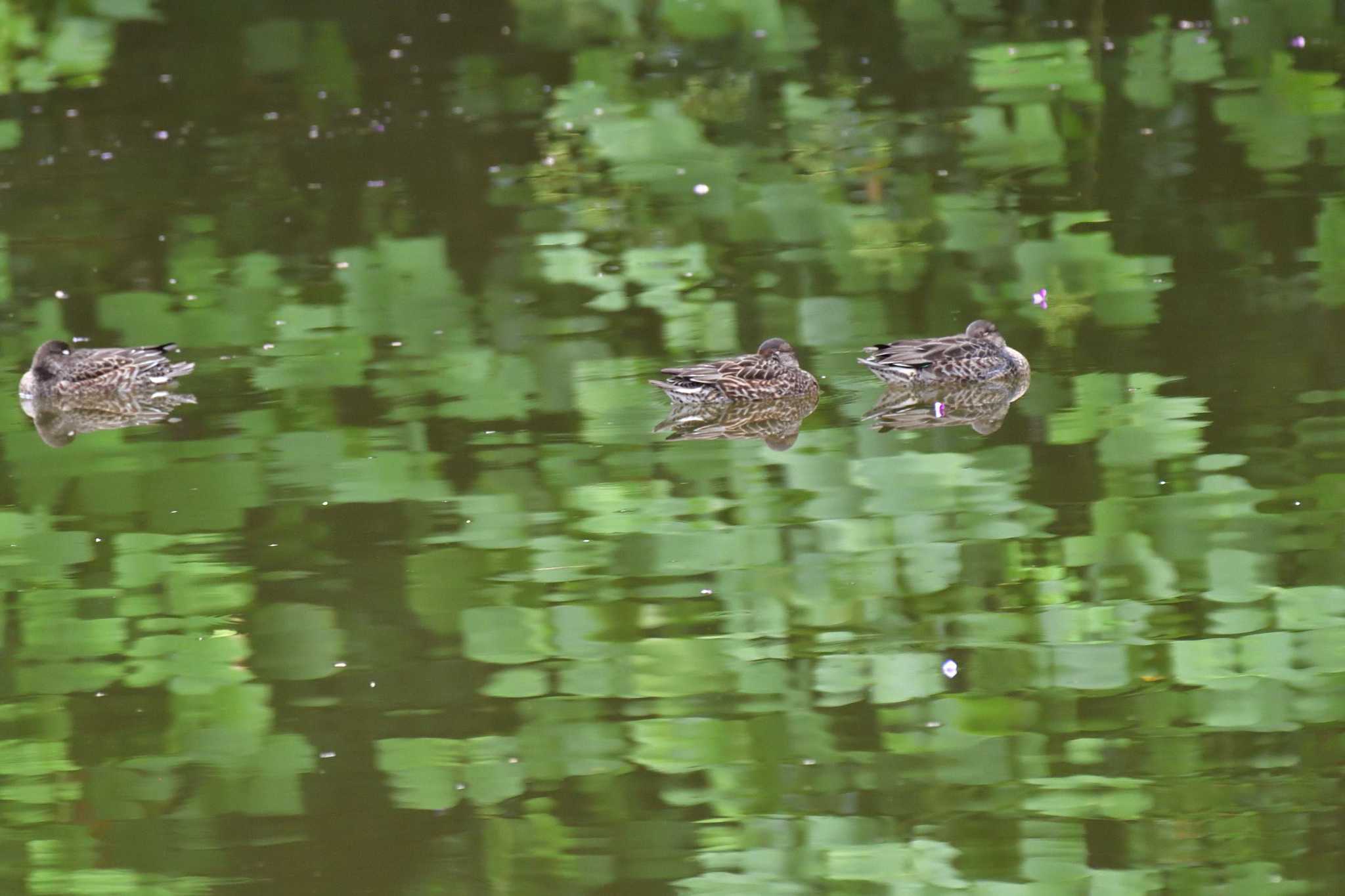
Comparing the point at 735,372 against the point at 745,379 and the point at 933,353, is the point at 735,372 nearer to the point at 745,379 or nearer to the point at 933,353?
the point at 745,379

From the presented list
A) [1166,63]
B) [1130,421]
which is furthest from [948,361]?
[1166,63]

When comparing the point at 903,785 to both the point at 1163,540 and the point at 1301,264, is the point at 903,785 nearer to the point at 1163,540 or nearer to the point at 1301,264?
the point at 1163,540

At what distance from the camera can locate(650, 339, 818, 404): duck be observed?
9484 mm

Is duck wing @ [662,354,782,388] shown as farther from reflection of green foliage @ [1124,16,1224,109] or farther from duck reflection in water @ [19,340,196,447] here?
reflection of green foliage @ [1124,16,1224,109]

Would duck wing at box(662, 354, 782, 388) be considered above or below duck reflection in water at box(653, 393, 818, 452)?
above

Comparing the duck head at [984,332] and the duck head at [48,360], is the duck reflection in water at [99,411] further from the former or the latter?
the duck head at [984,332]

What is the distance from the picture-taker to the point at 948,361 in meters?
9.52

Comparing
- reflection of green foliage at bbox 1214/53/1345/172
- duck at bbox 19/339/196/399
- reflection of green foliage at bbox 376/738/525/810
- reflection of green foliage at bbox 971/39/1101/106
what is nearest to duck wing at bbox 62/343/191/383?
duck at bbox 19/339/196/399

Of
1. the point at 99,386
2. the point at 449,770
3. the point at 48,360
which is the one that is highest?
the point at 48,360

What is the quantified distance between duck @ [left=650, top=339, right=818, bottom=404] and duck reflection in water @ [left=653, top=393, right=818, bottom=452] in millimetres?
28

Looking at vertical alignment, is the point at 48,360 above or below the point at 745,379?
above

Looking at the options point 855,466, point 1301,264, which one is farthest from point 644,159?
point 855,466

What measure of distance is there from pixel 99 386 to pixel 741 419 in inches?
125

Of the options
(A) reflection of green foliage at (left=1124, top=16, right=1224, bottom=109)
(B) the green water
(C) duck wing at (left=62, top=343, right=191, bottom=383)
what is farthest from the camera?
(A) reflection of green foliage at (left=1124, top=16, right=1224, bottom=109)
